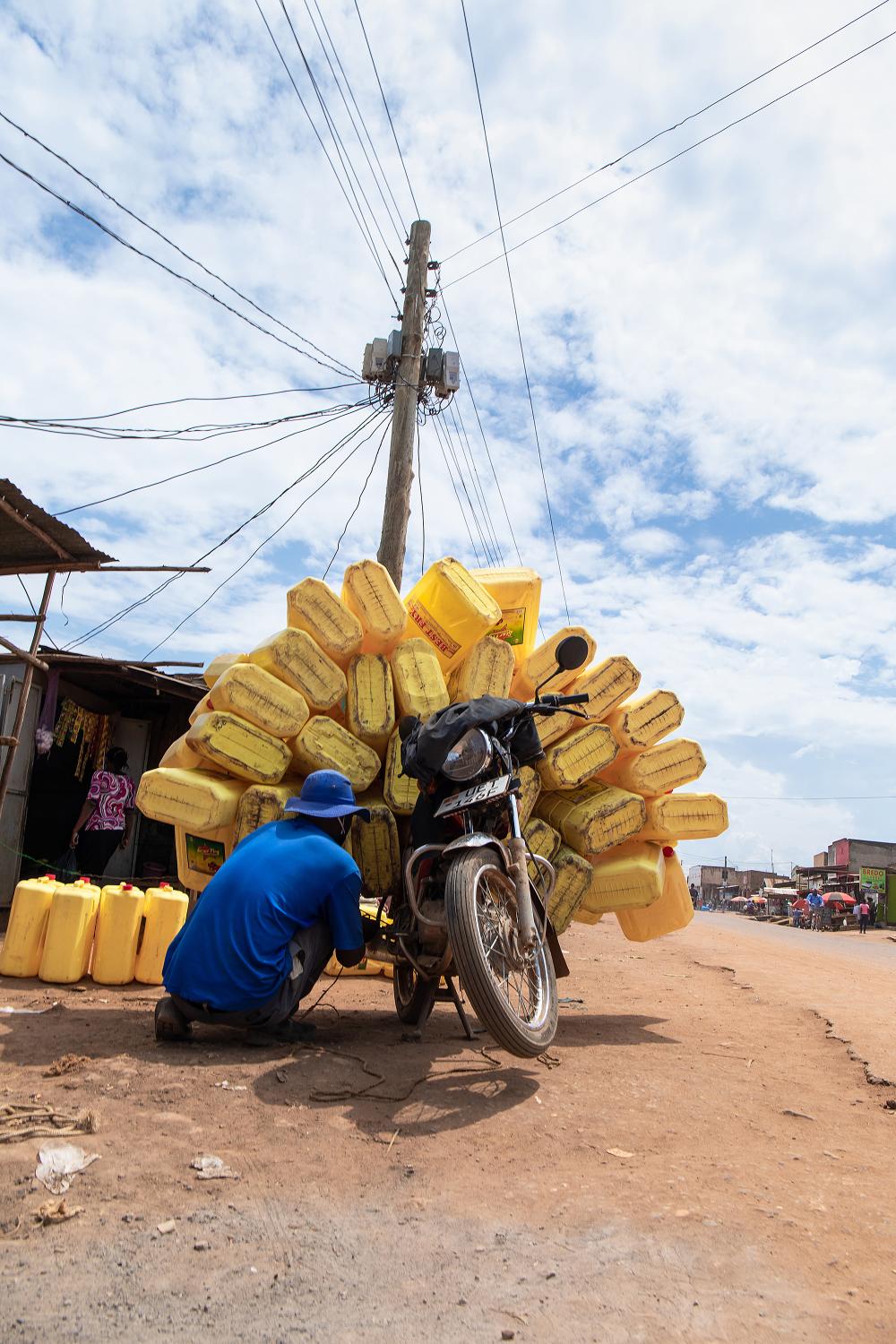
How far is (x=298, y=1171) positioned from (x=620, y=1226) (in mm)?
848

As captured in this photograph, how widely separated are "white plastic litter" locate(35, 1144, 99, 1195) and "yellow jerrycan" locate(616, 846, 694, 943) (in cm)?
345

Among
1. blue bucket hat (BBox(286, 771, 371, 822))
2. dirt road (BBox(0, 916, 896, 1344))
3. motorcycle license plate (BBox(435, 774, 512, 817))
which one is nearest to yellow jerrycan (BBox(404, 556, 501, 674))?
blue bucket hat (BBox(286, 771, 371, 822))

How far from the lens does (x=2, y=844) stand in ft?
31.0

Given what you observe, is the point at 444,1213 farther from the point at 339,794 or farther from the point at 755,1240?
the point at 339,794

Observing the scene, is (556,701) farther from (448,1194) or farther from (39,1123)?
(39,1123)

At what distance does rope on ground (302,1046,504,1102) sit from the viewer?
3.21 m

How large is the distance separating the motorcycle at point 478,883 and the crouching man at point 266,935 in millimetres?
287

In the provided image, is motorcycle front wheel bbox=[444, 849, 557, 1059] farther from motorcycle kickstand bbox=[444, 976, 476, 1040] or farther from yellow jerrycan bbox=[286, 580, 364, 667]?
yellow jerrycan bbox=[286, 580, 364, 667]

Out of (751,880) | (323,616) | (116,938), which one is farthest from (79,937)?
(751,880)

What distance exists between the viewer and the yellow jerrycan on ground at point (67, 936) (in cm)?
529

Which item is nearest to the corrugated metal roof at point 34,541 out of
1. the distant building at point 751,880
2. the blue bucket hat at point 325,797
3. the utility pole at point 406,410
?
the utility pole at point 406,410

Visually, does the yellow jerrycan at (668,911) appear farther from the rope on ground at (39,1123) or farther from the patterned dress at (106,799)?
the patterned dress at (106,799)

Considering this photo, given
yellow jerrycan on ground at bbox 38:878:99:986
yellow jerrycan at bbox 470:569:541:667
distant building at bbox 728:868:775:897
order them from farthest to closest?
distant building at bbox 728:868:775:897 → yellow jerrycan on ground at bbox 38:878:99:986 → yellow jerrycan at bbox 470:569:541:667

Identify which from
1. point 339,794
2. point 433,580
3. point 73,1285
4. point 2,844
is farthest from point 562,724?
point 2,844
